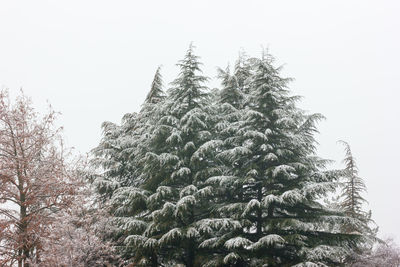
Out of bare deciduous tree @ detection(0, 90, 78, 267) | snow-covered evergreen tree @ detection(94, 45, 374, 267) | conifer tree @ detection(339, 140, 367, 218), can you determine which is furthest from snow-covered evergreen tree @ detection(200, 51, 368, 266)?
conifer tree @ detection(339, 140, 367, 218)

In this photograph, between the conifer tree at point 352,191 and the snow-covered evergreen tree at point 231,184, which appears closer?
the snow-covered evergreen tree at point 231,184

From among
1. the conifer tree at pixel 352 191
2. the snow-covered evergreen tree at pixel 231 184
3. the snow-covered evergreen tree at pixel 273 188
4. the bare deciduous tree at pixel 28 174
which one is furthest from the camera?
the conifer tree at pixel 352 191

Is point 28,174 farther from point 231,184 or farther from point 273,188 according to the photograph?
point 273,188

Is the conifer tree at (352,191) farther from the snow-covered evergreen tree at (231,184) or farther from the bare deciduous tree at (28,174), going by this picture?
the bare deciduous tree at (28,174)

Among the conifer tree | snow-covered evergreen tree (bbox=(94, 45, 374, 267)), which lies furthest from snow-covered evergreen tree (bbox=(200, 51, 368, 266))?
the conifer tree

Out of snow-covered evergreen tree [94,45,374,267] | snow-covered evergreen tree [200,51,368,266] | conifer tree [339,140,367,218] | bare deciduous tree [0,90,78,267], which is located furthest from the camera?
conifer tree [339,140,367,218]

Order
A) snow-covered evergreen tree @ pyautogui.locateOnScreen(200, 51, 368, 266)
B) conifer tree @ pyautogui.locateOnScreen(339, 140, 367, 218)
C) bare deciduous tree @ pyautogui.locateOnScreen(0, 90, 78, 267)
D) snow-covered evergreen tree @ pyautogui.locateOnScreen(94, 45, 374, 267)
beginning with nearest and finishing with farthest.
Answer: bare deciduous tree @ pyautogui.locateOnScreen(0, 90, 78, 267)
snow-covered evergreen tree @ pyautogui.locateOnScreen(200, 51, 368, 266)
snow-covered evergreen tree @ pyautogui.locateOnScreen(94, 45, 374, 267)
conifer tree @ pyautogui.locateOnScreen(339, 140, 367, 218)

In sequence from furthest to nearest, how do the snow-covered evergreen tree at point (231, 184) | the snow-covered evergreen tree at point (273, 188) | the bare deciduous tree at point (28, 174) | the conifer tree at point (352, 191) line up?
the conifer tree at point (352, 191), the snow-covered evergreen tree at point (231, 184), the snow-covered evergreen tree at point (273, 188), the bare deciduous tree at point (28, 174)

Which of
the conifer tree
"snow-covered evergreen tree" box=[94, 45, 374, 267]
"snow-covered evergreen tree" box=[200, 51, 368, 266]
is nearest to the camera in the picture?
"snow-covered evergreen tree" box=[200, 51, 368, 266]

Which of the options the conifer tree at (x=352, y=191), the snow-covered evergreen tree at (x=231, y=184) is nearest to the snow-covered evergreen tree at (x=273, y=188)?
the snow-covered evergreen tree at (x=231, y=184)

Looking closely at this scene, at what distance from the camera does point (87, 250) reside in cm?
1477

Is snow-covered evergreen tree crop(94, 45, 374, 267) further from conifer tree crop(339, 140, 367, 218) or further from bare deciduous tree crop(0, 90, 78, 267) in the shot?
conifer tree crop(339, 140, 367, 218)

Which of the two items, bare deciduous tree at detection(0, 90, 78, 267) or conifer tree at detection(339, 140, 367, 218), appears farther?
conifer tree at detection(339, 140, 367, 218)

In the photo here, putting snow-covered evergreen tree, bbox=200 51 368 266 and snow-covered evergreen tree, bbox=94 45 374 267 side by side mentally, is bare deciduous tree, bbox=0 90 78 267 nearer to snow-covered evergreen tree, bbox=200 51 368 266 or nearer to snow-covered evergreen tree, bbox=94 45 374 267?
snow-covered evergreen tree, bbox=94 45 374 267
